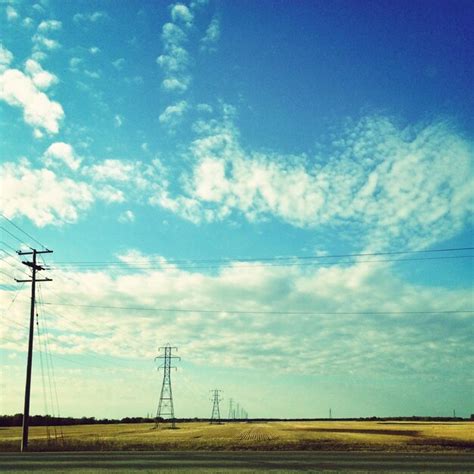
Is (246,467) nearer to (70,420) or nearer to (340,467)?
(340,467)

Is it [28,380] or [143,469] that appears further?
[28,380]

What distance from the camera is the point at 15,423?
15488cm

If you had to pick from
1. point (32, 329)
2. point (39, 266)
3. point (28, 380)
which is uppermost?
point (39, 266)

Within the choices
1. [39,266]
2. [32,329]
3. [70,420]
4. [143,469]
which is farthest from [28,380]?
[70,420]

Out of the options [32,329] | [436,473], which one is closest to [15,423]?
[32,329]

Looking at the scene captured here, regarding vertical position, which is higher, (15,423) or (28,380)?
(28,380)

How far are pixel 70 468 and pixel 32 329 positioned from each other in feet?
85.4

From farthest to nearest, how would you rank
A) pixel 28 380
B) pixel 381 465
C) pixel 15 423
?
pixel 15 423, pixel 28 380, pixel 381 465

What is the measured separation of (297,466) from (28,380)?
96.4ft

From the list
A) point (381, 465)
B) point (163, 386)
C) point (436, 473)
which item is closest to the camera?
point (436, 473)

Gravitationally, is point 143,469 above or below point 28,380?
below

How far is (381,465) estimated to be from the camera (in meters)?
24.6

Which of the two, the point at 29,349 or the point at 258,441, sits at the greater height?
the point at 29,349

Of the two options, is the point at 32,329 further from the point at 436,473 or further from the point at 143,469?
the point at 436,473
